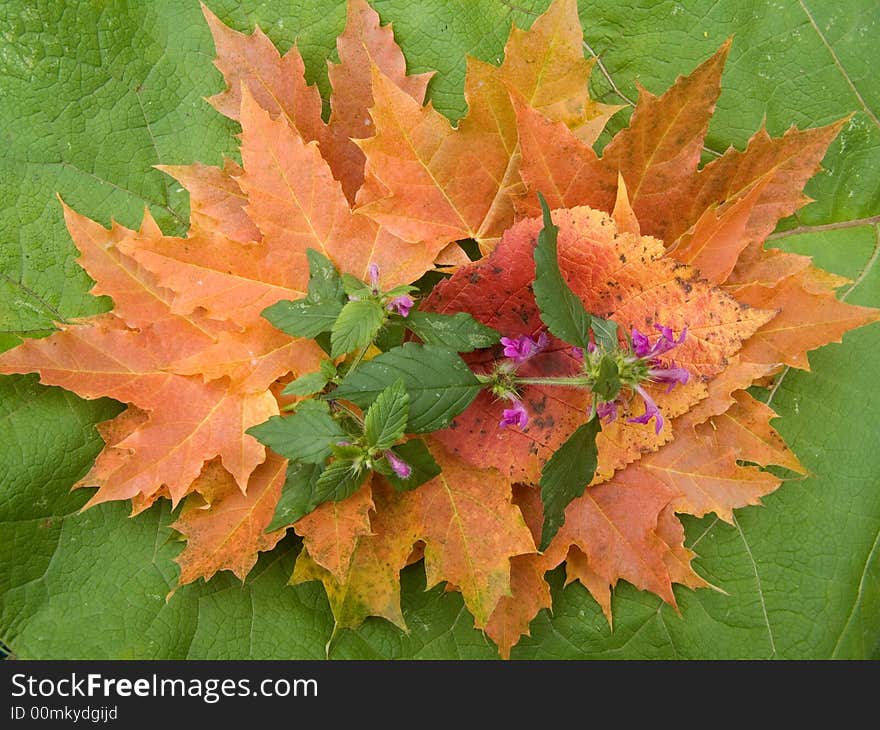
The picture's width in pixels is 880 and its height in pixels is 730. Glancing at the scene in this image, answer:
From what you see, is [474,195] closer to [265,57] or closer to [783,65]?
[265,57]

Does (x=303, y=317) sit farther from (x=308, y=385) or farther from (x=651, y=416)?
(x=651, y=416)

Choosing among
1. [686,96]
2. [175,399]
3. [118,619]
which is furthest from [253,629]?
[686,96]

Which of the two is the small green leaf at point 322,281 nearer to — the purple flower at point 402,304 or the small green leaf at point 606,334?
the purple flower at point 402,304

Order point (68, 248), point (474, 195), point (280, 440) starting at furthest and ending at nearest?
point (68, 248) < point (474, 195) < point (280, 440)

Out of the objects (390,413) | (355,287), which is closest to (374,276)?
(355,287)

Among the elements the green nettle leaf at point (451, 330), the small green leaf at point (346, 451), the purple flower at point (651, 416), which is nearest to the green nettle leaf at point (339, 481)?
the small green leaf at point (346, 451)

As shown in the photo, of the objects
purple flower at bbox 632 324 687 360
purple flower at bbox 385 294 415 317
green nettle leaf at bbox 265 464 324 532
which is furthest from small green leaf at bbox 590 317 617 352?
green nettle leaf at bbox 265 464 324 532
